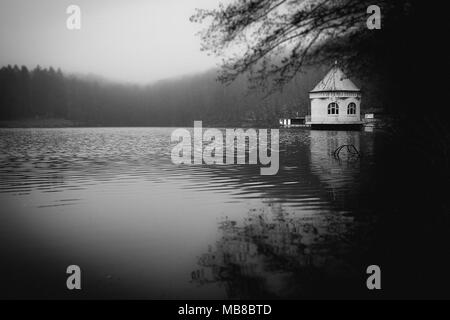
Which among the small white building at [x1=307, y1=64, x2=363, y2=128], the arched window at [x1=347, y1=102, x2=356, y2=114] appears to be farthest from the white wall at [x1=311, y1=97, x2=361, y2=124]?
the arched window at [x1=347, y1=102, x2=356, y2=114]

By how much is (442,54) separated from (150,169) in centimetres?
1629

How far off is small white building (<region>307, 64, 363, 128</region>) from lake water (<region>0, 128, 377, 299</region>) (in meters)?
47.5

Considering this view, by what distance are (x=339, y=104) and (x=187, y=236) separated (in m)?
58.1

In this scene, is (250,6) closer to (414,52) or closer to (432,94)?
(414,52)

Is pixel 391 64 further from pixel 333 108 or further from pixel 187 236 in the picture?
pixel 333 108

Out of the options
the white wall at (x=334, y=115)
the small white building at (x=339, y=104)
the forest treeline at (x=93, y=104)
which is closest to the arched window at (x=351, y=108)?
the small white building at (x=339, y=104)

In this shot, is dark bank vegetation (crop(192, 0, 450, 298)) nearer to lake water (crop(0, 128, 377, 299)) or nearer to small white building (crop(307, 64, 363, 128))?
lake water (crop(0, 128, 377, 299))

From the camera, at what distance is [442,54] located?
9.87m

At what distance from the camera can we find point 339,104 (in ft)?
207

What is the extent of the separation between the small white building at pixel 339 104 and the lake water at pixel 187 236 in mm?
47476

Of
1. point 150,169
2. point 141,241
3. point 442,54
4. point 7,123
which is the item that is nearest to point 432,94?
point 442,54

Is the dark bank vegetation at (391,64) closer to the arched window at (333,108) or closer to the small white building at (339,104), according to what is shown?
the small white building at (339,104)

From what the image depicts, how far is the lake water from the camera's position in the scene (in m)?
6.24

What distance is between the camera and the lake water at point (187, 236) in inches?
246
